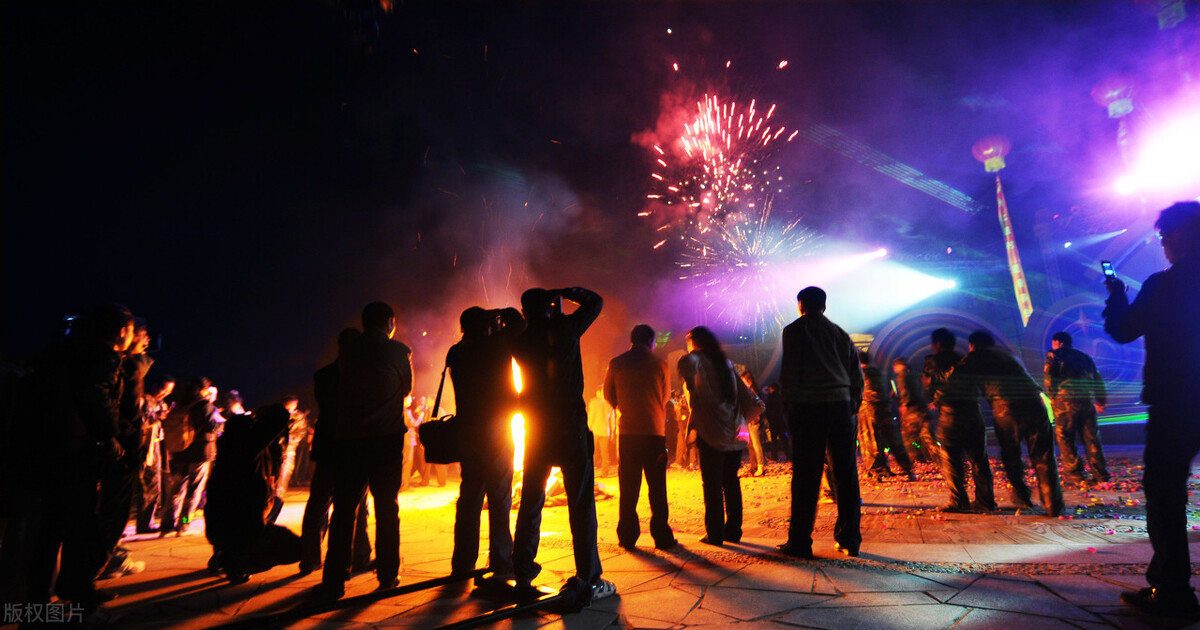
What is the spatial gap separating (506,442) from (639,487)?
1.46 m

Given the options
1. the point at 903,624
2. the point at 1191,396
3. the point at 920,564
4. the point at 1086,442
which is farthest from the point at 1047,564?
the point at 1086,442

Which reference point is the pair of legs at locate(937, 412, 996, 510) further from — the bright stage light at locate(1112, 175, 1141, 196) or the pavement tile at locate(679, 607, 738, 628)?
the bright stage light at locate(1112, 175, 1141, 196)

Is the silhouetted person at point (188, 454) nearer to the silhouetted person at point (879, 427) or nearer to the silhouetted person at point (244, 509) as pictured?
the silhouetted person at point (244, 509)

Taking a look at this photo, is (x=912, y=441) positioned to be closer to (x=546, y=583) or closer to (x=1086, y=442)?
(x=1086, y=442)

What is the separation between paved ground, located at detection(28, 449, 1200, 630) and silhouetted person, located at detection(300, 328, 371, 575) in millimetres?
260

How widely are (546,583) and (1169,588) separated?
3.23 m

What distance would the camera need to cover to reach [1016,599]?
2.53 metres

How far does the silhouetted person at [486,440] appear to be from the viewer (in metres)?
3.34

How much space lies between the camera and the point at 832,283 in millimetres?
23953

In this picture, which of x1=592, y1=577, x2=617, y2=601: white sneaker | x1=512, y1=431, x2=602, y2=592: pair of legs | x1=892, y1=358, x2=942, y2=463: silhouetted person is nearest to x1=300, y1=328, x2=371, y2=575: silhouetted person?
x1=512, y1=431, x2=602, y2=592: pair of legs

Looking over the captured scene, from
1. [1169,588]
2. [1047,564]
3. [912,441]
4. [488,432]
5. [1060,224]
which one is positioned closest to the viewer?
[1169,588]

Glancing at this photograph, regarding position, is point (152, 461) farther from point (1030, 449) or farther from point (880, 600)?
point (1030, 449)

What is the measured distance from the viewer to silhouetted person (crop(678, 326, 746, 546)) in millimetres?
A: 4262

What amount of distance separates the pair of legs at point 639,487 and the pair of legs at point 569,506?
1.24 metres
